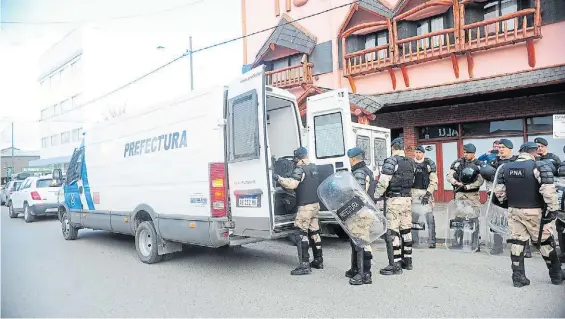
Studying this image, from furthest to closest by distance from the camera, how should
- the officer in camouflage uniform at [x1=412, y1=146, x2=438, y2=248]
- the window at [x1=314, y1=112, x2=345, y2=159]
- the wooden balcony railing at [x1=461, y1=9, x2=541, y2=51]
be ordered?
the wooden balcony railing at [x1=461, y1=9, x2=541, y2=51]
the window at [x1=314, y1=112, x2=345, y2=159]
the officer in camouflage uniform at [x1=412, y1=146, x2=438, y2=248]

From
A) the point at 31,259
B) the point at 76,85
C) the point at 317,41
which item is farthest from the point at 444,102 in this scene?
the point at 76,85

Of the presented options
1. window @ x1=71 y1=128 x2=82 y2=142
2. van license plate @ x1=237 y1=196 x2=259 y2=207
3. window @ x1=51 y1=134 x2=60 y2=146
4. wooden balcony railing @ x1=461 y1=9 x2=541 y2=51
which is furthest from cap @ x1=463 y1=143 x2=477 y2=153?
window @ x1=51 y1=134 x2=60 y2=146

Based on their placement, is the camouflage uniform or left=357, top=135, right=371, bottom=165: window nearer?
the camouflage uniform

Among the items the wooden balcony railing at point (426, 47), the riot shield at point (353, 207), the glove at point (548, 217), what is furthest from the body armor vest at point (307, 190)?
the wooden balcony railing at point (426, 47)

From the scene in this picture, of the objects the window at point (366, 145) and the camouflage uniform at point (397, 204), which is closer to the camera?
the camouflage uniform at point (397, 204)

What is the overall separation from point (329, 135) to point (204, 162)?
3041 millimetres

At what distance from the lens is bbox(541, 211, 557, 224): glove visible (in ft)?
15.5

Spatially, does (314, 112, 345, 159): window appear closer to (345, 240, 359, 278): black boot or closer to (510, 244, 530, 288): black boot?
(345, 240, 359, 278): black boot

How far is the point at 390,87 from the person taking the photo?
13.8 meters

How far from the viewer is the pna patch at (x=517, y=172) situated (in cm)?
490

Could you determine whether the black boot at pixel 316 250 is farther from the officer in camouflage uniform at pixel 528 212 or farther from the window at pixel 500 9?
the window at pixel 500 9

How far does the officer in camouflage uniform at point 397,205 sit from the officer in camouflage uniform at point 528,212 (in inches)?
52.1

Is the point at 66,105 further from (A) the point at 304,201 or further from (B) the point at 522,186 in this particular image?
(B) the point at 522,186

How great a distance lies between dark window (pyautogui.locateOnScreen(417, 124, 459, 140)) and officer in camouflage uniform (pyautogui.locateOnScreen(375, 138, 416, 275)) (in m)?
8.38
